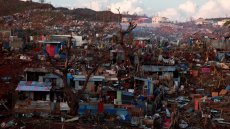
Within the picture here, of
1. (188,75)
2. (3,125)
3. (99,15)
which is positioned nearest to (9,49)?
(188,75)

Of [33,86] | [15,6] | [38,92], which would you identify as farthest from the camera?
[15,6]

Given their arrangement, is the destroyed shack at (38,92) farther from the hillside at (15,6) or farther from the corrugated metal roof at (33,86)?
the hillside at (15,6)

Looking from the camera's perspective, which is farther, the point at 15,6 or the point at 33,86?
the point at 15,6

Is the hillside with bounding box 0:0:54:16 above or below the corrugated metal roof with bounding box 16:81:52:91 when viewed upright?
above

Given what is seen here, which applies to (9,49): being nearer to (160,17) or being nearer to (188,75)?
(188,75)

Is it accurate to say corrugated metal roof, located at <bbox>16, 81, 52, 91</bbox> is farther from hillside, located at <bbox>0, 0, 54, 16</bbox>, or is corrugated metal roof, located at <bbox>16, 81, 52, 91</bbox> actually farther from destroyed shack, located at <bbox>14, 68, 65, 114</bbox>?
hillside, located at <bbox>0, 0, 54, 16</bbox>

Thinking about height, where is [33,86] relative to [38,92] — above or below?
above

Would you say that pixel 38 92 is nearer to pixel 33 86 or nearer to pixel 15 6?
pixel 33 86

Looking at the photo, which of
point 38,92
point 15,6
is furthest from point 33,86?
point 15,6

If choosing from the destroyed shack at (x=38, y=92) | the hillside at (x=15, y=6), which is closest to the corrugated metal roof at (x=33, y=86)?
the destroyed shack at (x=38, y=92)

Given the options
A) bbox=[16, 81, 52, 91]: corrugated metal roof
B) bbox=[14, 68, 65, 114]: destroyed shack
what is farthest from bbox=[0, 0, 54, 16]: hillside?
bbox=[16, 81, 52, 91]: corrugated metal roof
